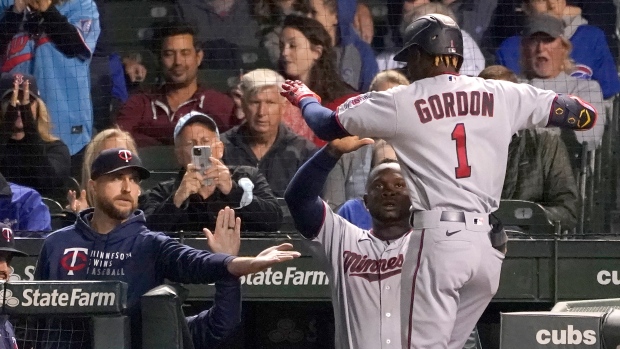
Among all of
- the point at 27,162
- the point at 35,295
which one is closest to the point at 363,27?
the point at 27,162

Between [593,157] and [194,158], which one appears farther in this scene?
[593,157]

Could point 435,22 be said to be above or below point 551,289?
above

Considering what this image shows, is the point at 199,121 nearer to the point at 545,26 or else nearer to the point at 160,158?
the point at 160,158

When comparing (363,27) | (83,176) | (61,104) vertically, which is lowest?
(83,176)

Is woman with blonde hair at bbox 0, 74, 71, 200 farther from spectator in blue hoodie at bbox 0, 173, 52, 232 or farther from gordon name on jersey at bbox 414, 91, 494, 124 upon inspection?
gordon name on jersey at bbox 414, 91, 494, 124

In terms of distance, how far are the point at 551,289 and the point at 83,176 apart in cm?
239

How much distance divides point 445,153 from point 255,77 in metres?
2.41

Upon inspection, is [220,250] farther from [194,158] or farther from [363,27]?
[363,27]

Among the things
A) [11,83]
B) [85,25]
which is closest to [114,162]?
[11,83]

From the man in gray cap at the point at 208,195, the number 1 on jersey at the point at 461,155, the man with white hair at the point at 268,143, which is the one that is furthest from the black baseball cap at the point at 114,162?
the man with white hair at the point at 268,143

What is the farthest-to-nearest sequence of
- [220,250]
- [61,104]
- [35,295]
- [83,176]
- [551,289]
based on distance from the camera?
[61,104] < [83,176] < [551,289] < [220,250] < [35,295]

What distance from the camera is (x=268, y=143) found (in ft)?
19.2

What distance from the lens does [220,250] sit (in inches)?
160

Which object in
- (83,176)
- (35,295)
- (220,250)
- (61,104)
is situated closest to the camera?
(35,295)
